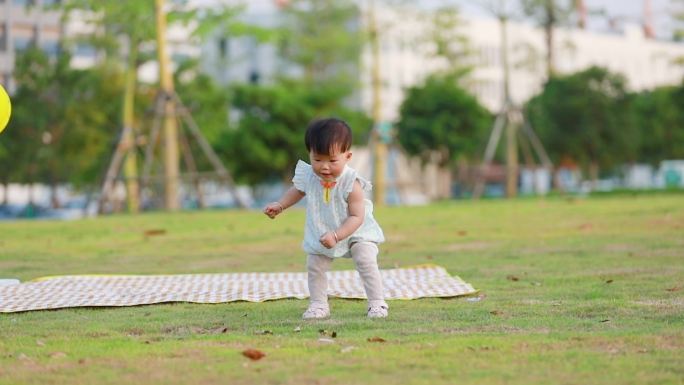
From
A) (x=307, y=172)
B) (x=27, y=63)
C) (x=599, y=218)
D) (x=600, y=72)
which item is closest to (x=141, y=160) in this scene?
(x=27, y=63)

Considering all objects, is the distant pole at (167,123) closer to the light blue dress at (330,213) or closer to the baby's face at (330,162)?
the light blue dress at (330,213)

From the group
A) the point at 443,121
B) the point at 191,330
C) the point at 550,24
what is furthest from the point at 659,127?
the point at 191,330

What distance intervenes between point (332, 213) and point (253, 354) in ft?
6.59

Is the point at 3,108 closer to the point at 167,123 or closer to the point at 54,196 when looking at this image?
the point at 167,123

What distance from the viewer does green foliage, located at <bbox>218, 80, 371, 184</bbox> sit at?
159ft

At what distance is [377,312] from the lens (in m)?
6.95

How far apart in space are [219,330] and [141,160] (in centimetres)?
3656

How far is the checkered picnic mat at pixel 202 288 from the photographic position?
7.94m

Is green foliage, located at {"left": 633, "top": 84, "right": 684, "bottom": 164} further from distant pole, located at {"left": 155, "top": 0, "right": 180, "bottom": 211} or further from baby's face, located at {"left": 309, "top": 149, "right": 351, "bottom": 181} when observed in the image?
baby's face, located at {"left": 309, "top": 149, "right": 351, "bottom": 181}

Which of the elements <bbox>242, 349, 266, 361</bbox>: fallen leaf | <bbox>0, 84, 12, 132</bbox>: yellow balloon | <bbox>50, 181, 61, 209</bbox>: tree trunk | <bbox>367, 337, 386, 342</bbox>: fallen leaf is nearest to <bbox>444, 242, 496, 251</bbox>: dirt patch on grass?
<bbox>0, 84, 12, 132</bbox>: yellow balloon

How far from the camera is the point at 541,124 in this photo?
47.4 metres

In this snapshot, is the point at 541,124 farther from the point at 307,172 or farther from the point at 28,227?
the point at 307,172

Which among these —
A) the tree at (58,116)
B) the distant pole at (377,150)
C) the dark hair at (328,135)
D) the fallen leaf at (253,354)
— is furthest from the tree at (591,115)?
the fallen leaf at (253,354)

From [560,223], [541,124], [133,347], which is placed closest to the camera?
[133,347]
